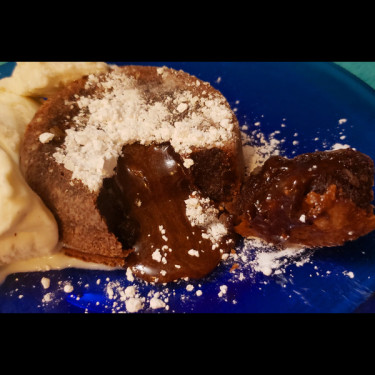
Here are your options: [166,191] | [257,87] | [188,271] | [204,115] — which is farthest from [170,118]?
[257,87]

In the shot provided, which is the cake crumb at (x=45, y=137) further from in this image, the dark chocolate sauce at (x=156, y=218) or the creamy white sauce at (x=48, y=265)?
the creamy white sauce at (x=48, y=265)

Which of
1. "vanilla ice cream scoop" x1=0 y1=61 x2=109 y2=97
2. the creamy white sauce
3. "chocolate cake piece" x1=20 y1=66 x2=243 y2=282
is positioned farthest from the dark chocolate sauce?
"vanilla ice cream scoop" x1=0 y1=61 x2=109 y2=97

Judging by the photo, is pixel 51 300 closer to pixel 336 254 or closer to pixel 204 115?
pixel 204 115

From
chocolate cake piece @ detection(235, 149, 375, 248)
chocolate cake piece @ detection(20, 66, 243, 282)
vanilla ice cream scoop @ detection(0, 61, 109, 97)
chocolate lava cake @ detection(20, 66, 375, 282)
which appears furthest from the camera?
vanilla ice cream scoop @ detection(0, 61, 109, 97)

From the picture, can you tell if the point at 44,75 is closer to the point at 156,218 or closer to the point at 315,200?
the point at 156,218

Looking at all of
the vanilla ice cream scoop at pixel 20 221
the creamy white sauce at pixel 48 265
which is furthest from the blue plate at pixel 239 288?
the vanilla ice cream scoop at pixel 20 221

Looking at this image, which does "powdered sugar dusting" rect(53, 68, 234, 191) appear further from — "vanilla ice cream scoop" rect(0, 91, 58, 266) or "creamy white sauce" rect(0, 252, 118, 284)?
"creamy white sauce" rect(0, 252, 118, 284)

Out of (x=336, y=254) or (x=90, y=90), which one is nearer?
(x=336, y=254)
